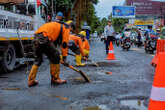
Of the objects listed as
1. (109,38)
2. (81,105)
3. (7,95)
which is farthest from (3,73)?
(109,38)

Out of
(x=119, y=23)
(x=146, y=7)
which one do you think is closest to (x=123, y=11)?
(x=119, y=23)

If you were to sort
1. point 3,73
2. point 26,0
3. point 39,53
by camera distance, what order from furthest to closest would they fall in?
point 26,0 < point 3,73 < point 39,53

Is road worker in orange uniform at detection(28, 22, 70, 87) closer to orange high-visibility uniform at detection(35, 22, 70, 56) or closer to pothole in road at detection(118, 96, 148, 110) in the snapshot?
orange high-visibility uniform at detection(35, 22, 70, 56)

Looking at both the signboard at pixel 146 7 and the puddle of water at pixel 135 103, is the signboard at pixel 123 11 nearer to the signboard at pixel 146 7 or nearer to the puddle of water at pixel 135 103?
the signboard at pixel 146 7

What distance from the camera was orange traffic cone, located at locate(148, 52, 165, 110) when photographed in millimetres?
3059

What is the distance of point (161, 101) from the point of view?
10.1 ft

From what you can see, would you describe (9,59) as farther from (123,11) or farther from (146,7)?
(146,7)

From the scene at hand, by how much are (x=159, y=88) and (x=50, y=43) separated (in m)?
2.92

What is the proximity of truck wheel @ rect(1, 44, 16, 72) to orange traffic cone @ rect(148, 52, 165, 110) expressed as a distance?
5185 millimetres

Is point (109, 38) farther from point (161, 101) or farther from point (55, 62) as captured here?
point (161, 101)

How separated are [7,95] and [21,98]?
401 mm

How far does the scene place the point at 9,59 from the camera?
7.86 m

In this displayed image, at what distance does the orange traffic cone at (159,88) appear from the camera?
306 centimetres

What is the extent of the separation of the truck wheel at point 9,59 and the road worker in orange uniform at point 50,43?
2092 millimetres
